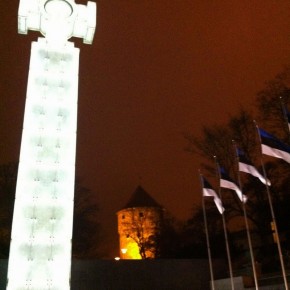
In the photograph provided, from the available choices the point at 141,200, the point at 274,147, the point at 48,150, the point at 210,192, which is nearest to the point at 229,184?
the point at 210,192

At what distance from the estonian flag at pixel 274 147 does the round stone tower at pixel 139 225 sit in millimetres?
24593

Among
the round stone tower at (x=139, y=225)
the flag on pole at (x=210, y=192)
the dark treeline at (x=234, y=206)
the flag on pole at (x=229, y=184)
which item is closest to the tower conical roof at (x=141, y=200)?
the round stone tower at (x=139, y=225)

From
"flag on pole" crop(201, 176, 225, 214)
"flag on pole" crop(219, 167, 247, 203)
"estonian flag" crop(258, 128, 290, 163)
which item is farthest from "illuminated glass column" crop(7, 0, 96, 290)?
"estonian flag" crop(258, 128, 290, 163)

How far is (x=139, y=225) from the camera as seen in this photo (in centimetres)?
4681

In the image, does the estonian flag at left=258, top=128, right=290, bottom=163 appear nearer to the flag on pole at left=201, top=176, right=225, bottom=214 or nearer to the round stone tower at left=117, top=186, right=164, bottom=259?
the flag on pole at left=201, top=176, right=225, bottom=214

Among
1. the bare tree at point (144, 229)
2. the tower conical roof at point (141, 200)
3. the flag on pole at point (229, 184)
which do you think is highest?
the tower conical roof at point (141, 200)

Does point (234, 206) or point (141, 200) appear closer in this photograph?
point (234, 206)

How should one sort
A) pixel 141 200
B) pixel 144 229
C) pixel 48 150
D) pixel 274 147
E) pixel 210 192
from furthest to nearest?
pixel 141 200
pixel 144 229
pixel 210 192
pixel 48 150
pixel 274 147

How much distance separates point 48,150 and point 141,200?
42434 mm

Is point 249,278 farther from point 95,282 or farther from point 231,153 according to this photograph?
point 231,153

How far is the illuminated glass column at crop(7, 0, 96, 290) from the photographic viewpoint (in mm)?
12547

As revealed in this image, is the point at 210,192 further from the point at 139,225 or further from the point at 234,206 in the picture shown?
the point at 139,225

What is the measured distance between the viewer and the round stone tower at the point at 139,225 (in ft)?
133

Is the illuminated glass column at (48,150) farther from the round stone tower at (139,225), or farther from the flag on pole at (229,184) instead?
the round stone tower at (139,225)
